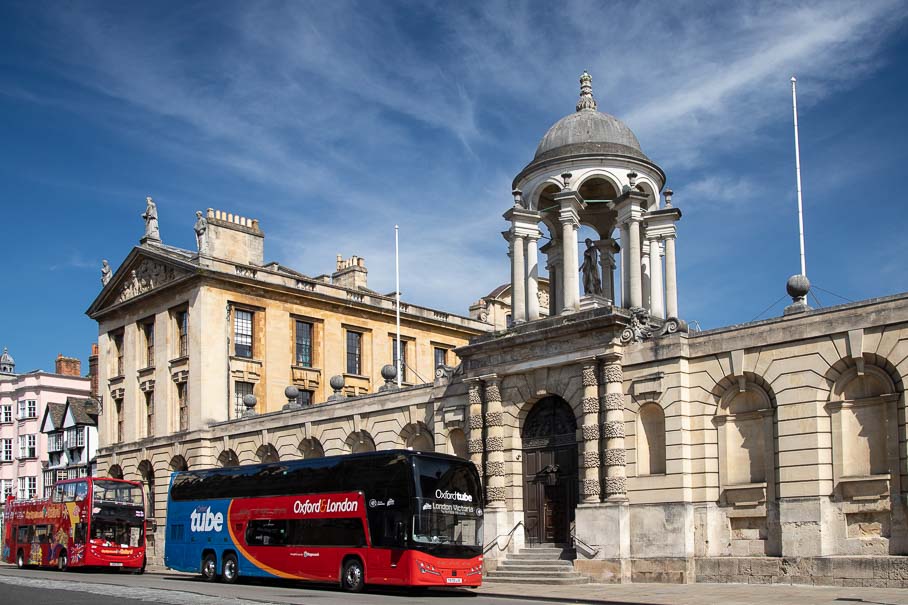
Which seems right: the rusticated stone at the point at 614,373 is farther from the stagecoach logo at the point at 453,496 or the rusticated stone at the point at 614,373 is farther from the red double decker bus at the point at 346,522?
the stagecoach logo at the point at 453,496

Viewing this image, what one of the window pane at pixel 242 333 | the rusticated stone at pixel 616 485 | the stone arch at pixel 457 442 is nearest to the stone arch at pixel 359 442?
the stone arch at pixel 457 442

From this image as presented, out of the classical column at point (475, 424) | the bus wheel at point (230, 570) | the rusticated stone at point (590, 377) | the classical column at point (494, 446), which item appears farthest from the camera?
the classical column at point (475, 424)

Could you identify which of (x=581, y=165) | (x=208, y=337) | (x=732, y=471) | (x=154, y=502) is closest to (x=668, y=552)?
(x=732, y=471)

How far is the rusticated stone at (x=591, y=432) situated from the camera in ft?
99.2

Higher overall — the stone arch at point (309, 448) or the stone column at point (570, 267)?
the stone column at point (570, 267)

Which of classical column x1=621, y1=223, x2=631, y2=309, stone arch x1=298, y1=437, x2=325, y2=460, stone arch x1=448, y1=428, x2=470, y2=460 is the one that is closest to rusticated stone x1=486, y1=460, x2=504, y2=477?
stone arch x1=448, y1=428, x2=470, y2=460

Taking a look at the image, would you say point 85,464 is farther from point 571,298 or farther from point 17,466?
point 571,298

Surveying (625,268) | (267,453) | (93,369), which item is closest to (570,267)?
(625,268)

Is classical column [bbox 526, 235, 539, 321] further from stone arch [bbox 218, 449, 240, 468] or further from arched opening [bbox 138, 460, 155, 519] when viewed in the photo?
arched opening [bbox 138, 460, 155, 519]

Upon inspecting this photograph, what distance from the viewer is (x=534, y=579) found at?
30.1 meters

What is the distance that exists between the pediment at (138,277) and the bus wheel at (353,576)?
78.4 ft

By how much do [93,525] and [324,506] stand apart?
14.6m

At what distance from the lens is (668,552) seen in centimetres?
2822

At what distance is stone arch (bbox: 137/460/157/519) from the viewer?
168 feet
